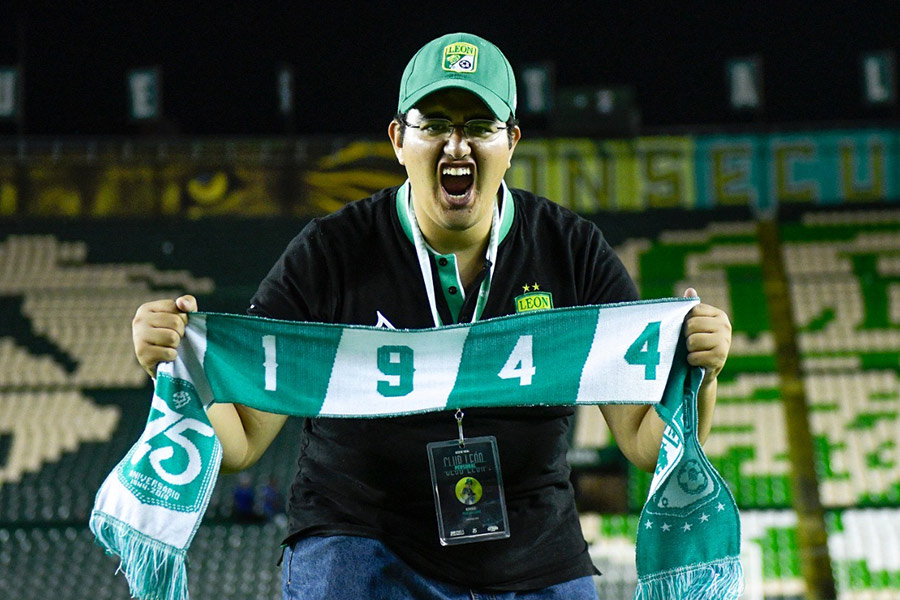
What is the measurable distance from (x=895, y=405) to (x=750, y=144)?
387cm

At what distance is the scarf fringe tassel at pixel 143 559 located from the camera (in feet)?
6.89

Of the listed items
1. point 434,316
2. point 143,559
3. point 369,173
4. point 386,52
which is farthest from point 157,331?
point 386,52

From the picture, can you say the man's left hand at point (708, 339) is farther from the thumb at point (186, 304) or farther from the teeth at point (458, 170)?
the thumb at point (186, 304)

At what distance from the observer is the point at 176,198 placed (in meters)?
13.4

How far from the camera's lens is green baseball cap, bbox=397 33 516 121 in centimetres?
214

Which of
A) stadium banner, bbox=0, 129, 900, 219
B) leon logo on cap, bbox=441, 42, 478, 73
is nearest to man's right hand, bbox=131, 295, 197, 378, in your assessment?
leon logo on cap, bbox=441, 42, 478, 73

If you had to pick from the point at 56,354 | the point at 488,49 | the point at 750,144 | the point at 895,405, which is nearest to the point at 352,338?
the point at 488,49

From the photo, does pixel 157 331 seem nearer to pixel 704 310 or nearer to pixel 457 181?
pixel 457 181

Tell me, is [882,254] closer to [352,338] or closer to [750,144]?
[750,144]

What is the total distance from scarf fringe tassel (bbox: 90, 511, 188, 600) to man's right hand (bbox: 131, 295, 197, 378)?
1.04 feet

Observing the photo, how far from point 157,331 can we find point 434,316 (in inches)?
21.1

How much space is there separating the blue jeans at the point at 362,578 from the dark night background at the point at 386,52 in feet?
41.3

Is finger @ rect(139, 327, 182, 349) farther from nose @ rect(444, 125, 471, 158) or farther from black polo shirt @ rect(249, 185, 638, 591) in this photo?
nose @ rect(444, 125, 471, 158)

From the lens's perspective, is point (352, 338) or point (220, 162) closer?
point (352, 338)
